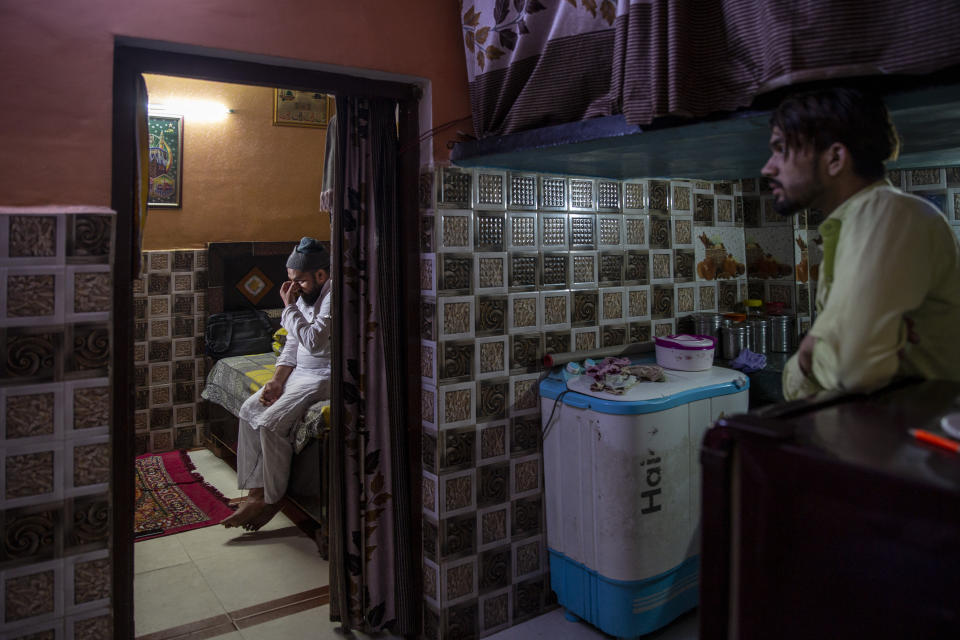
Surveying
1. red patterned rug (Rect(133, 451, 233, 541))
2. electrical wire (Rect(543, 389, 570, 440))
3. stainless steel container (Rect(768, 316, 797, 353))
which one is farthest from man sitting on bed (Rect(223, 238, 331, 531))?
stainless steel container (Rect(768, 316, 797, 353))

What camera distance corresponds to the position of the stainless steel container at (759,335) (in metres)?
3.49

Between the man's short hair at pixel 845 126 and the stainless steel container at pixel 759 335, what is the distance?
2.08 m

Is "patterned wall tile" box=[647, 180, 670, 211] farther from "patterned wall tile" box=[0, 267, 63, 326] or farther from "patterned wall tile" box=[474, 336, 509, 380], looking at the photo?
"patterned wall tile" box=[0, 267, 63, 326]

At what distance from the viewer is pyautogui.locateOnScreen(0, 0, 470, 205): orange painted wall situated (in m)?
1.97

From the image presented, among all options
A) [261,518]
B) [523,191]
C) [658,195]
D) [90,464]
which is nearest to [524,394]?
[523,191]

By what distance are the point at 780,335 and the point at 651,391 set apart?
132cm

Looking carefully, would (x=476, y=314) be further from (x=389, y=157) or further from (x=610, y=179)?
(x=610, y=179)

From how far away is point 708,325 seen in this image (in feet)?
11.3

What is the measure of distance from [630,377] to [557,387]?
1.00 feet

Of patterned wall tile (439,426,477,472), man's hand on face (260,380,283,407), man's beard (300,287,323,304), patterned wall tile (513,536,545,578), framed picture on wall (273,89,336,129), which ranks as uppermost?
framed picture on wall (273,89,336,129)

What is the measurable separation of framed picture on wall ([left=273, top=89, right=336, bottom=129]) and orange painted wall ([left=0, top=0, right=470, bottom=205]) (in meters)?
3.69

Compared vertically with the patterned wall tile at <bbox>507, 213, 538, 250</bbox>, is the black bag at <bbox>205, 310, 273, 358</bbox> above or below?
below

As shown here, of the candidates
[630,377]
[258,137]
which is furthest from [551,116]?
[258,137]

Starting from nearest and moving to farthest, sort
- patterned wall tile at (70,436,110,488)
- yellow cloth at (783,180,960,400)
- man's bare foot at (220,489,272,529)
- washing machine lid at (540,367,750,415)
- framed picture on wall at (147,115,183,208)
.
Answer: yellow cloth at (783,180,960,400) → patterned wall tile at (70,436,110,488) → washing machine lid at (540,367,750,415) → man's bare foot at (220,489,272,529) → framed picture on wall at (147,115,183,208)
